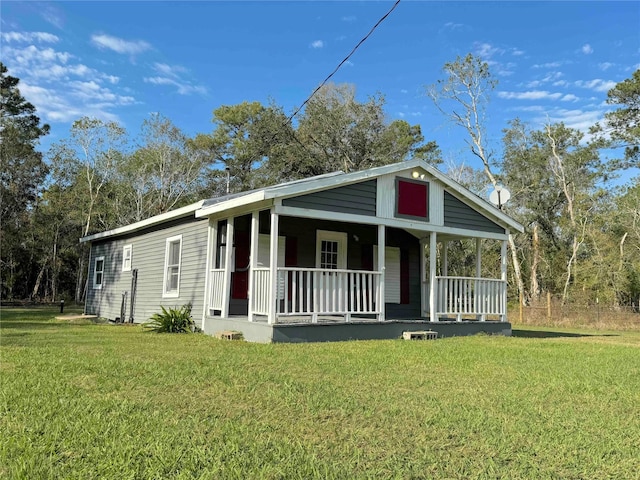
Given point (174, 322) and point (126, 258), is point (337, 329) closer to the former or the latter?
point (174, 322)

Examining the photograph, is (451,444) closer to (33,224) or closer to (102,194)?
(102,194)

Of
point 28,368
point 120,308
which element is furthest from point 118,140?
point 28,368

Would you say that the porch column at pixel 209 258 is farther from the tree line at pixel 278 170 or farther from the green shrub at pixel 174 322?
the tree line at pixel 278 170

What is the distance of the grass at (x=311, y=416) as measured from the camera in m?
2.73

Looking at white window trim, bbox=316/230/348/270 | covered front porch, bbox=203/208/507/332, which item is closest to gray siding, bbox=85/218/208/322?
covered front porch, bbox=203/208/507/332

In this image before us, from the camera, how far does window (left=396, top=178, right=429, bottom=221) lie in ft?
33.1

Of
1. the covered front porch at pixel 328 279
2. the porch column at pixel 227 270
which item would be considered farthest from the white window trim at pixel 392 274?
the porch column at pixel 227 270

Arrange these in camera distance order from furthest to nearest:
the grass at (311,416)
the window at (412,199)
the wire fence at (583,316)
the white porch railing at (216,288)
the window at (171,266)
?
the wire fence at (583,316) < the window at (171,266) < the window at (412,199) < the white porch railing at (216,288) < the grass at (311,416)

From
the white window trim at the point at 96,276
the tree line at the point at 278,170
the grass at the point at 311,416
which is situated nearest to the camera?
the grass at the point at 311,416

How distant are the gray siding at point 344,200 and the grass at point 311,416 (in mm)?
3114

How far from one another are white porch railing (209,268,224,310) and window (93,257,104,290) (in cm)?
714

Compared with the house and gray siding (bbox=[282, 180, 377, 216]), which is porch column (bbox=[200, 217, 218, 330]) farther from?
gray siding (bbox=[282, 180, 377, 216])

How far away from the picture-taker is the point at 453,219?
430 inches

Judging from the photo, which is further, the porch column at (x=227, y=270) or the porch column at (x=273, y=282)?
the porch column at (x=227, y=270)
